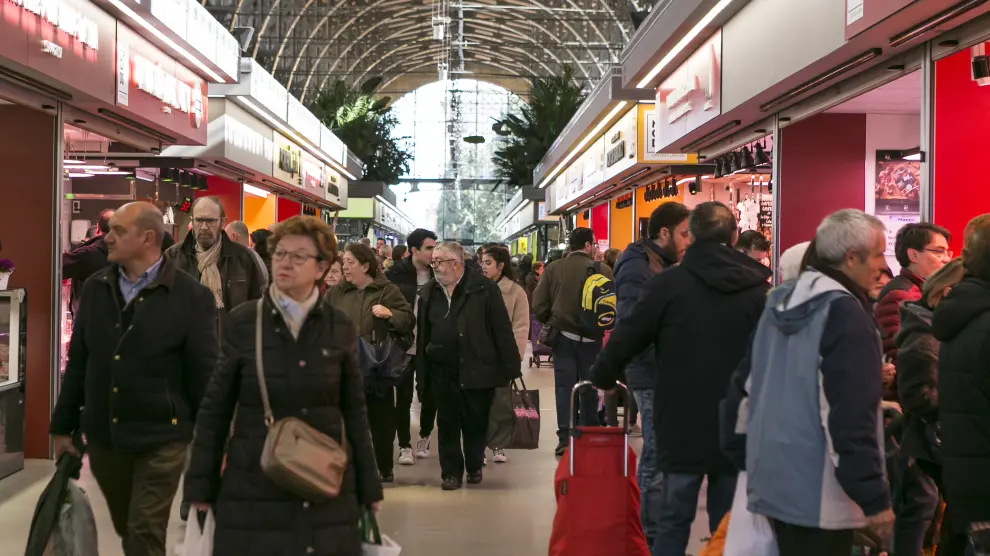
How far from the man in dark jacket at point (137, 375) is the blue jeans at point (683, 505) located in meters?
1.71

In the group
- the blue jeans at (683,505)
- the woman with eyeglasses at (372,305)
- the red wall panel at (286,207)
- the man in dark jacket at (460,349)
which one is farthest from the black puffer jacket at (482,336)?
the red wall panel at (286,207)

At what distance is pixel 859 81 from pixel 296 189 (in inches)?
536

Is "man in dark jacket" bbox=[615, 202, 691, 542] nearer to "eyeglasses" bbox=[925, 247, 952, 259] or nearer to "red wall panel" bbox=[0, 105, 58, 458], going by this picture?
"eyeglasses" bbox=[925, 247, 952, 259]

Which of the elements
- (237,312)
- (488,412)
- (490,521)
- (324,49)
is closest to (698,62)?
(488,412)

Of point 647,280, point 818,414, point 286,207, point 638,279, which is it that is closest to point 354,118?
point 286,207

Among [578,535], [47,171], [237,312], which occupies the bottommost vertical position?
[578,535]

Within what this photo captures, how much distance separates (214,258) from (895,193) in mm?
5579

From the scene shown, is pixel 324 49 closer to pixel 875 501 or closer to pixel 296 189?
pixel 296 189

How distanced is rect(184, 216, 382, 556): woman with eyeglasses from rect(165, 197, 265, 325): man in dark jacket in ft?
8.72

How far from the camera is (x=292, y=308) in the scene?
10.5 feet

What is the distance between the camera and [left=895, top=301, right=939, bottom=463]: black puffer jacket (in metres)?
3.99

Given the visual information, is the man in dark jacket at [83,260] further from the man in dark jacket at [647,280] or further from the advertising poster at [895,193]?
the advertising poster at [895,193]

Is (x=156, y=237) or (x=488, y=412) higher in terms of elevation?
(x=156, y=237)

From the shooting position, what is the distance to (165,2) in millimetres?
8609
